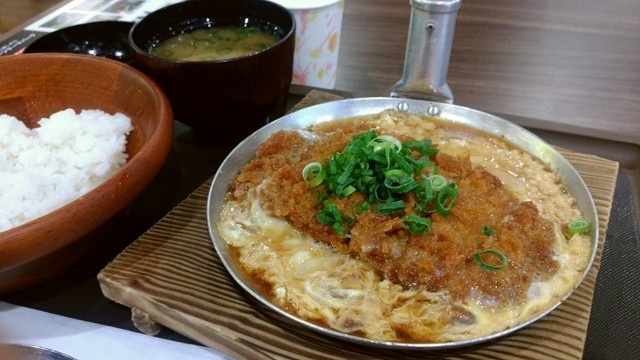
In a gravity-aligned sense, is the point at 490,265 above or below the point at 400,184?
below

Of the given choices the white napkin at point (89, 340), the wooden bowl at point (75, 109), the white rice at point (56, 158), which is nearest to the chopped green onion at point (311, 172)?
the wooden bowl at point (75, 109)

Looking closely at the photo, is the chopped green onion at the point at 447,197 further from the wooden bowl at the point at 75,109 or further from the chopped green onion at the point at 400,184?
the wooden bowl at the point at 75,109

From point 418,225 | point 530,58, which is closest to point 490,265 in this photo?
point 418,225

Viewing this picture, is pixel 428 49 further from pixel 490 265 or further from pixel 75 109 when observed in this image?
pixel 75 109

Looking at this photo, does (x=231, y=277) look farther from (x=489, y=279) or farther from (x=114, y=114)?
(x=114, y=114)

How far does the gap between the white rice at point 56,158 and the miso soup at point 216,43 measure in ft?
1.65

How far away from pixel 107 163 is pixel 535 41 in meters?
3.15

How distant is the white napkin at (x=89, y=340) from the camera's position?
158 centimetres

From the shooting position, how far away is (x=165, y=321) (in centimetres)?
162

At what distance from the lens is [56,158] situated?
200 centimetres

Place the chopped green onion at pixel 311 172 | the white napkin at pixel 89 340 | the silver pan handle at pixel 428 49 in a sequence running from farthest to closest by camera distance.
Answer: the silver pan handle at pixel 428 49
the chopped green onion at pixel 311 172
the white napkin at pixel 89 340

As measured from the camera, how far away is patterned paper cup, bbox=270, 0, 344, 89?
103 inches

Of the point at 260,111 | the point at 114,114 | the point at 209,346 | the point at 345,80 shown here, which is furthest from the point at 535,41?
the point at 209,346

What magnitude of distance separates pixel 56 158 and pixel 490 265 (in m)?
1.75
